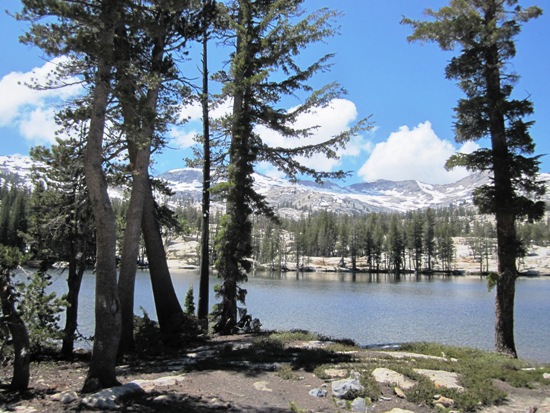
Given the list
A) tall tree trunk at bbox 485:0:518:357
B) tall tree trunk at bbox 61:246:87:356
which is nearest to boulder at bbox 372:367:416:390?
tall tree trunk at bbox 485:0:518:357

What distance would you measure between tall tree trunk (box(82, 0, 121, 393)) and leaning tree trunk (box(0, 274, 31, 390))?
50.0 inches

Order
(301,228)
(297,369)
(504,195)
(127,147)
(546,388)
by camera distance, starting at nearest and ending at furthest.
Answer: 1. (546,388)
2. (297,369)
3. (127,147)
4. (504,195)
5. (301,228)

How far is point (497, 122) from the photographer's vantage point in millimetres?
12945

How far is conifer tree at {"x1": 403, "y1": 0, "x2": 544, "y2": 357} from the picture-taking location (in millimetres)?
12359

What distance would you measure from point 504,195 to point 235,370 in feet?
31.2

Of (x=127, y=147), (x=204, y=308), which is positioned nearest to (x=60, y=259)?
(x=127, y=147)

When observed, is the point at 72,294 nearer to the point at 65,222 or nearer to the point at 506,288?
the point at 65,222

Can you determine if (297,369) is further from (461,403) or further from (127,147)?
(127,147)

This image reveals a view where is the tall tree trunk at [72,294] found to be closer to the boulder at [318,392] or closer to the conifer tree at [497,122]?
the boulder at [318,392]

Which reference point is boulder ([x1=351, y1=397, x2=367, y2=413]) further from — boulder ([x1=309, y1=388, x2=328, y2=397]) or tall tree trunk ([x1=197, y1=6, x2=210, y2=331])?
tall tree trunk ([x1=197, y1=6, x2=210, y2=331])

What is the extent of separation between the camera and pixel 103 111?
7.45 m

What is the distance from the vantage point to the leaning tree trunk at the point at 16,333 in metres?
7.29

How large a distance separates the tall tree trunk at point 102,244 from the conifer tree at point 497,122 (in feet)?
33.5

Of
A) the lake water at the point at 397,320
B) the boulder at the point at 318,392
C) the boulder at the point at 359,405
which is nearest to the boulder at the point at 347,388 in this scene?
the boulder at the point at 318,392
